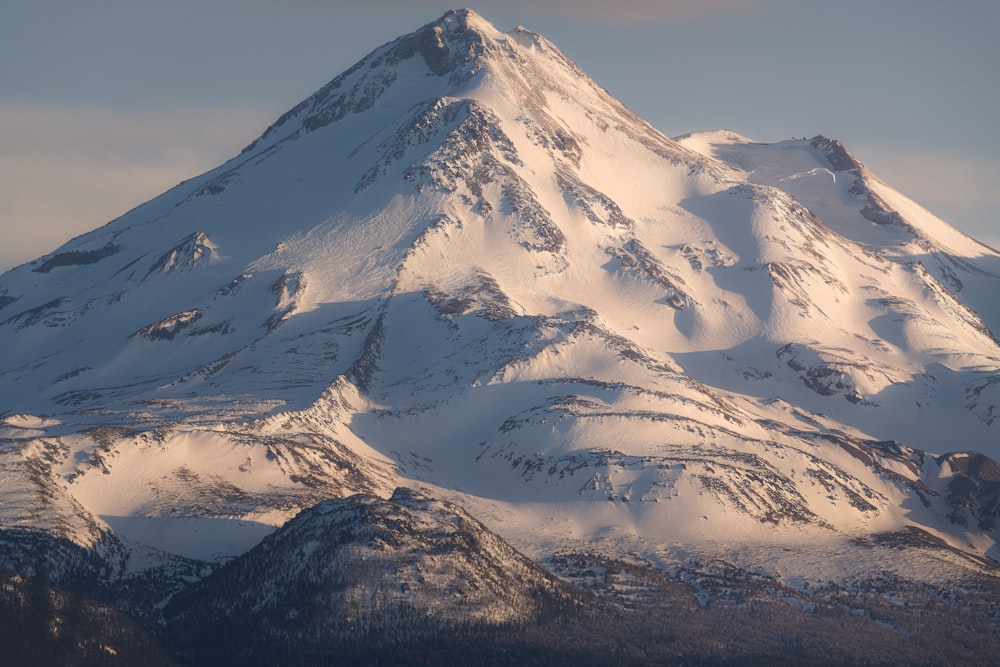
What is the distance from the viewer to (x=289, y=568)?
15625cm

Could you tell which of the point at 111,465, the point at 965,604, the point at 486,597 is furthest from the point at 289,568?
the point at 965,604

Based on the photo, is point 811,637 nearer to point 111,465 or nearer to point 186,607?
point 186,607

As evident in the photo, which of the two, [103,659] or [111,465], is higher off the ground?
[111,465]

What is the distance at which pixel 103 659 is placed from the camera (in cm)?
13400

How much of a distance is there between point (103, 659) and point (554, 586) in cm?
5641

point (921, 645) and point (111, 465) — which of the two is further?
point (111, 465)

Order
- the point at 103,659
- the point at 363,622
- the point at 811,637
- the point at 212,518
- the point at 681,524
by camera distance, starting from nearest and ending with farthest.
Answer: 1. the point at 103,659
2. the point at 363,622
3. the point at 811,637
4. the point at 212,518
5. the point at 681,524

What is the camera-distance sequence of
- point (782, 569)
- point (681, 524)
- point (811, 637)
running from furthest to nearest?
point (681, 524), point (782, 569), point (811, 637)

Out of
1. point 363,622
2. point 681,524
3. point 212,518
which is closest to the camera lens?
point 363,622

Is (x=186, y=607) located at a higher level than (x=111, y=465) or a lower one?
lower

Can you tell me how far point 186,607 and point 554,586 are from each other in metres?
44.7

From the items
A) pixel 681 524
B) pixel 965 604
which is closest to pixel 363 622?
pixel 681 524

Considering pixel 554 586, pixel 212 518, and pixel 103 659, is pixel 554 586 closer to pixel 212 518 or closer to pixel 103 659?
pixel 212 518

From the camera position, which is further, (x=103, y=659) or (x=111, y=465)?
(x=111, y=465)
